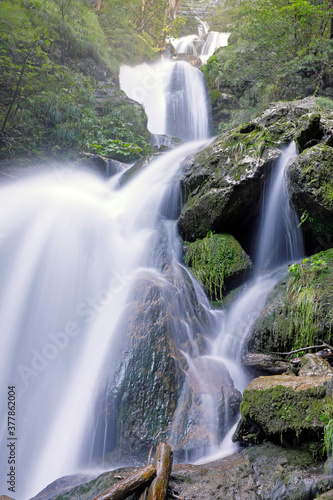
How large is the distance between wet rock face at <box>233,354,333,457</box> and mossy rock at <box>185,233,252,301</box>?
7.92 ft

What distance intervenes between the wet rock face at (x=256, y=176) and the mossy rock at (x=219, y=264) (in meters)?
0.34

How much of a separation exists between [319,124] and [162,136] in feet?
25.4

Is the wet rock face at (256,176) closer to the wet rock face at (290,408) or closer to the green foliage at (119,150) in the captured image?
the wet rock face at (290,408)

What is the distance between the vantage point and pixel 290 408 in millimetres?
2432

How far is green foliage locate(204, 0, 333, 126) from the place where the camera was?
8711mm

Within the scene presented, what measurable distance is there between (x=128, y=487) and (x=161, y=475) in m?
0.26

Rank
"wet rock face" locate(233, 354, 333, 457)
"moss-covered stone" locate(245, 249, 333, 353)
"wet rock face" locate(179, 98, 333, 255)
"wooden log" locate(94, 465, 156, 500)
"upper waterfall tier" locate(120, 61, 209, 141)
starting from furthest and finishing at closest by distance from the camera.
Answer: "upper waterfall tier" locate(120, 61, 209, 141)
"wet rock face" locate(179, 98, 333, 255)
"moss-covered stone" locate(245, 249, 333, 353)
"wet rock face" locate(233, 354, 333, 457)
"wooden log" locate(94, 465, 156, 500)

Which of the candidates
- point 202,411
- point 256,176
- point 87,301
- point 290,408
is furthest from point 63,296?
point 256,176

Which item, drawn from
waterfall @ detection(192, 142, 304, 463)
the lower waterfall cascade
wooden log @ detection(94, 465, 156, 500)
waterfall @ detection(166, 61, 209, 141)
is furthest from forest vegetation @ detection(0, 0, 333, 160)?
wooden log @ detection(94, 465, 156, 500)

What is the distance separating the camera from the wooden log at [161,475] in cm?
203

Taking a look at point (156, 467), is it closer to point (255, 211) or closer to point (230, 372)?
point (230, 372)

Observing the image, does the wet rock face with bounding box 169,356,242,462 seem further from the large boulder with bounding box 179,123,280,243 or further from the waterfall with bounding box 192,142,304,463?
the large boulder with bounding box 179,123,280,243

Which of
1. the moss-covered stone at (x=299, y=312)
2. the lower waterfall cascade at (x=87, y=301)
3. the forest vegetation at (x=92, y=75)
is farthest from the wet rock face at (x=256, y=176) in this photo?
the forest vegetation at (x=92, y=75)

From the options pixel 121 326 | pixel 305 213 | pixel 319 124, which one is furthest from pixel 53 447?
pixel 319 124
